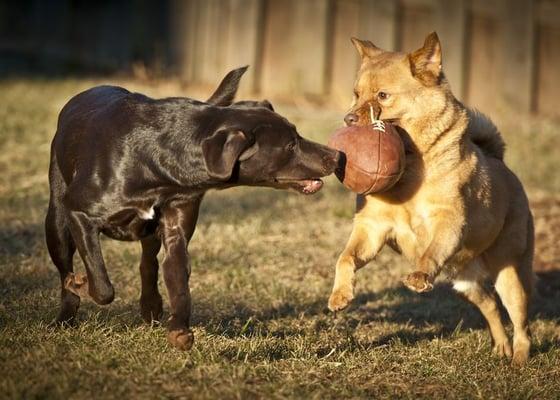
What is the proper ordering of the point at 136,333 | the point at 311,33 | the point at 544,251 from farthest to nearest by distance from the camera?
the point at 311,33 → the point at 544,251 → the point at 136,333

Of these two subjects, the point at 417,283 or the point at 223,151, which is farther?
the point at 417,283

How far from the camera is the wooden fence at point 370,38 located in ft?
44.2

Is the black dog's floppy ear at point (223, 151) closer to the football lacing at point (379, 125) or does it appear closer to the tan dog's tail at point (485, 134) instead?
the football lacing at point (379, 125)

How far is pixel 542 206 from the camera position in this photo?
10.4m

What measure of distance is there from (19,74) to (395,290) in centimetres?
1376

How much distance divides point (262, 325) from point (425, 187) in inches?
56.2

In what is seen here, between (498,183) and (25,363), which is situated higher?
(498,183)

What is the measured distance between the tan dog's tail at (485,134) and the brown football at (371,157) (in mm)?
995

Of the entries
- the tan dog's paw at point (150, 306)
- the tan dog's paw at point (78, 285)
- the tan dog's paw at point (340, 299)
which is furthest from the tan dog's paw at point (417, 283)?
the tan dog's paw at point (78, 285)

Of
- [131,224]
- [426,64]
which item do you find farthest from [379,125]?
[131,224]

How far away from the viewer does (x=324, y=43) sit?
49.7 ft

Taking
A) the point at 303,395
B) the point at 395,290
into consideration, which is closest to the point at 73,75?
the point at 395,290

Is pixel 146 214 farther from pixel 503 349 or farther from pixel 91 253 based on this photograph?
pixel 503 349

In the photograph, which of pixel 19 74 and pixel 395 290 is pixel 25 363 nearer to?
pixel 395 290
